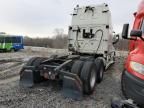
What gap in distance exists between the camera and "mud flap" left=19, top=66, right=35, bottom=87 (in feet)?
23.6

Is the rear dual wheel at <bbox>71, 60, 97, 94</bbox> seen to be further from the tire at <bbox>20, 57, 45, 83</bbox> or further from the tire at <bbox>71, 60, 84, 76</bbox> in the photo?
the tire at <bbox>20, 57, 45, 83</bbox>

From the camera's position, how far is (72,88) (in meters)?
6.12

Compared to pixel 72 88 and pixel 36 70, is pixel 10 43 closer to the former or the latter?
pixel 36 70

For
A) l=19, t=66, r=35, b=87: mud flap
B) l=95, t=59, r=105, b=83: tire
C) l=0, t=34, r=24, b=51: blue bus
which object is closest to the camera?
l=19, t=66, r=35, b=87: mud flap

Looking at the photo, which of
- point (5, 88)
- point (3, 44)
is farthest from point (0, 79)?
point (3, 44)

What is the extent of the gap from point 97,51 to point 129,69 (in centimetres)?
588

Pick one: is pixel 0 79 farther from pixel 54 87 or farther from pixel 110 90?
pixel 110 90

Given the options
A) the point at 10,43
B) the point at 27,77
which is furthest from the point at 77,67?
the point at 10,43

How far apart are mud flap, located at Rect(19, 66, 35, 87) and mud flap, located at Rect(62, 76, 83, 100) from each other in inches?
56.1

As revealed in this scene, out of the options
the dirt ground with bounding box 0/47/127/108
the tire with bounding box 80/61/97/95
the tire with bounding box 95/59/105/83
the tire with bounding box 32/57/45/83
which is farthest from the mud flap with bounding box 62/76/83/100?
the tire with bounding box 95/59/105/83

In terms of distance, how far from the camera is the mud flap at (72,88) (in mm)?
6039

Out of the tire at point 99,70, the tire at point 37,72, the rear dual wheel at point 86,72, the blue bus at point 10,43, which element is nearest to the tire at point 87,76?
the rear dual wheel at point 86,72

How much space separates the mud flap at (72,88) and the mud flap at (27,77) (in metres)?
1.42

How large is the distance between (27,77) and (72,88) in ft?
6.18
